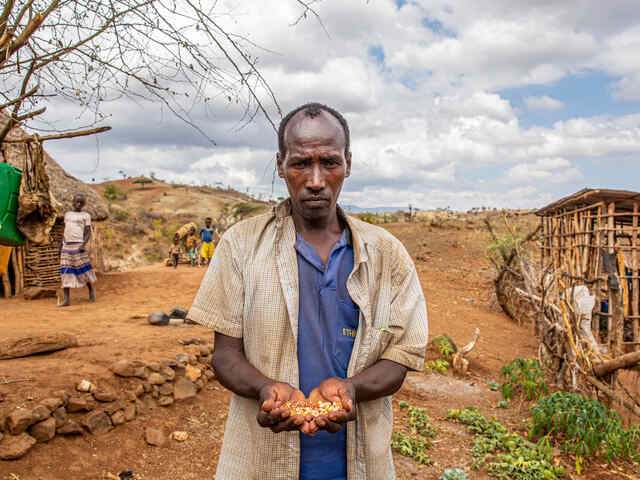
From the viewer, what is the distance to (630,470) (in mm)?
3541

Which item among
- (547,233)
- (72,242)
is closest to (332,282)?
(72,242)

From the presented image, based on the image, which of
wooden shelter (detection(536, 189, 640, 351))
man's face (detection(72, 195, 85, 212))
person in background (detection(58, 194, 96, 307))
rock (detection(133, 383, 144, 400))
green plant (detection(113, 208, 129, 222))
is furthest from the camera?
green plant (detection(113, 208, 129, 222))

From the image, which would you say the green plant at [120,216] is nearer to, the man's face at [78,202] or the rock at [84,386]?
the man's face at [78,202]

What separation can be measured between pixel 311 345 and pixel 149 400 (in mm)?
3124

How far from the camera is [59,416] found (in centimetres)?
316

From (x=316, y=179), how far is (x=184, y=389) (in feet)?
11.2

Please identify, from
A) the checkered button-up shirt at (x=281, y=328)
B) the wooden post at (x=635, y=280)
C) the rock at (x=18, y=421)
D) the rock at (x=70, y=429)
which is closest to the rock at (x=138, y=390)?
the rock at (x=70, y=429)

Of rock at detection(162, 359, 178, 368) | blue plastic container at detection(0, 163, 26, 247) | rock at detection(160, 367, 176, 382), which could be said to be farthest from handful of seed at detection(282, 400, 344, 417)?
rock at detection(162, 359, 178, 368)

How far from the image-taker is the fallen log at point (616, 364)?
3.91 meters

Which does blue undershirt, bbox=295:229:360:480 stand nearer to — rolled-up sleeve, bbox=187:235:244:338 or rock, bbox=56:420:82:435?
rolled-up sleeve, bbox=187:235:244:338

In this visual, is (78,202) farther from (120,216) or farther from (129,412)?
(120,216)

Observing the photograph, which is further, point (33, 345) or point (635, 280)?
point (635, 280)

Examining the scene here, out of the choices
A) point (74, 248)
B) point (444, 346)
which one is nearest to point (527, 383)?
point (444, 346)

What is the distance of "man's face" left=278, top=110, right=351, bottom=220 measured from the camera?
134 centimetres
